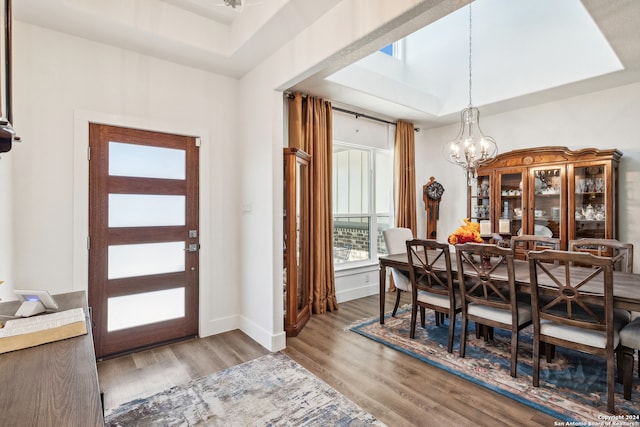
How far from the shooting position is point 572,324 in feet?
7.18

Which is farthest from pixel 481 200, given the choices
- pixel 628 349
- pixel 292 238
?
pixel 292 238

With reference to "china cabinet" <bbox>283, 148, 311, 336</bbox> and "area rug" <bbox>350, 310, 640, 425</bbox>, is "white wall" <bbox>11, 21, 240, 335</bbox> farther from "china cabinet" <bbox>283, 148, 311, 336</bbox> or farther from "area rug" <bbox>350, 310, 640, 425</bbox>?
"area rug" <bbox>350, 310, 640, 425</bbox>

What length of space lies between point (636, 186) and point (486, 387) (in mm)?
3036

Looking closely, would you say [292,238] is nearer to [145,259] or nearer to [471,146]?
[145,259]

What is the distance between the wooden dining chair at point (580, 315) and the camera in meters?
2.04

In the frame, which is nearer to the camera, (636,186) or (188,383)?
(188,383)

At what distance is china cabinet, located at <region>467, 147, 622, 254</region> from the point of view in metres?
3.54

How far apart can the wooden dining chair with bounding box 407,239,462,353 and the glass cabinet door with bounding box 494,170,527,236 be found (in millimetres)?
1606

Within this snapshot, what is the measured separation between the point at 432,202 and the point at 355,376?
3548mm

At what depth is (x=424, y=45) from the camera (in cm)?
482

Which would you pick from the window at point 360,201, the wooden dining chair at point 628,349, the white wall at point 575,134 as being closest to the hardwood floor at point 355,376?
the wooden dining chair at point 628,349

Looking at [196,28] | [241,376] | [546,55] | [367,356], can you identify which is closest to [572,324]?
[367,356]

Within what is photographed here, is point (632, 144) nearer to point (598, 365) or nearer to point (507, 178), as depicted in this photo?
point (507, 178)

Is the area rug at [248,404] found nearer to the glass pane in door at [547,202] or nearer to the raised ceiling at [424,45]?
the raised ceiling at [424,45]
